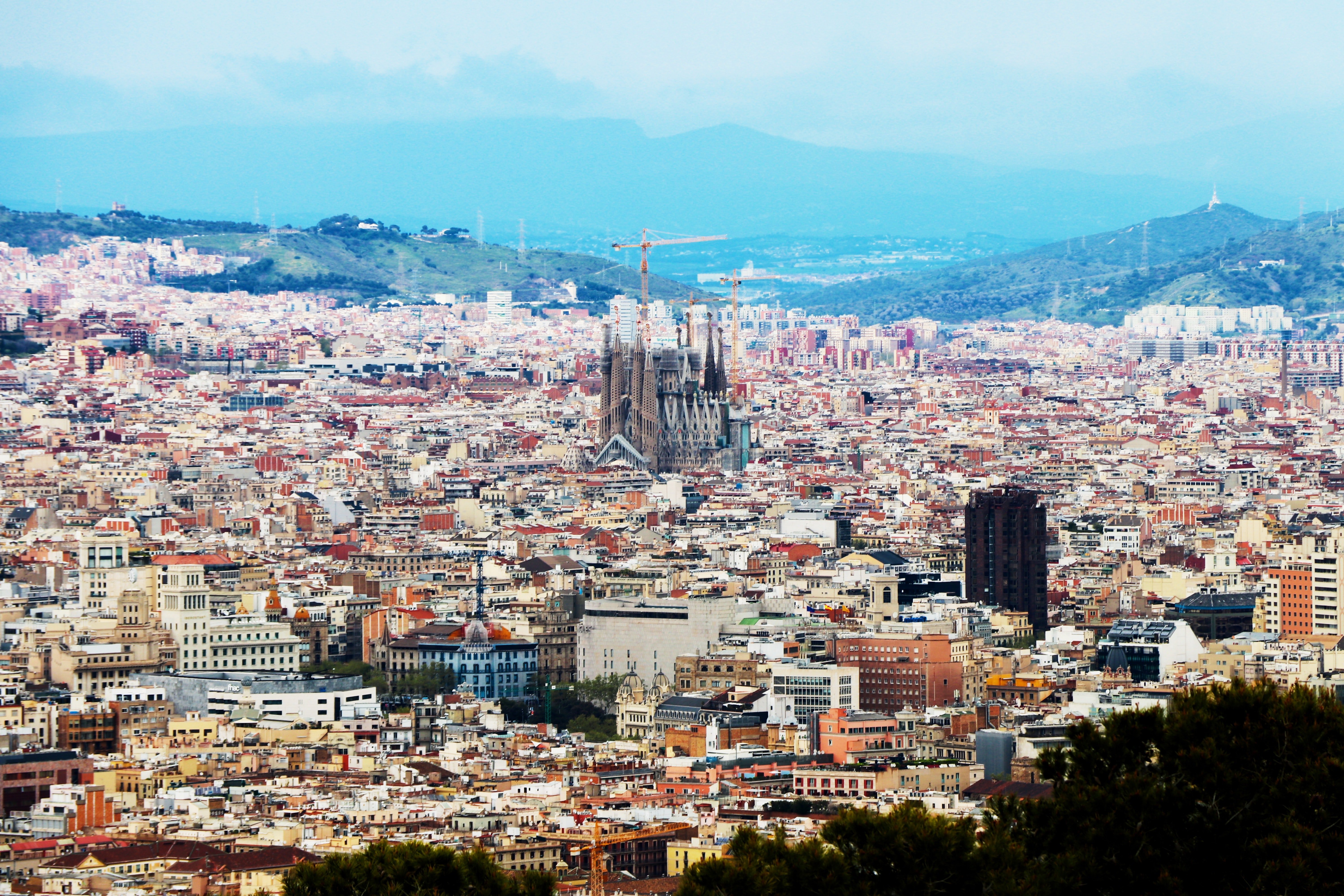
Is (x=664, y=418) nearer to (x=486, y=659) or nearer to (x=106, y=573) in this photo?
(x=106, y=573)

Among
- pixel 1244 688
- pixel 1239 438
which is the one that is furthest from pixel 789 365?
pixel 1244 688

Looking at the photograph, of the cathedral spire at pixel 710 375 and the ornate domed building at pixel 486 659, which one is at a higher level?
the cathedral spire at pixel 710 375

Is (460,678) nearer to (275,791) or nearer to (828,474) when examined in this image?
(275,791)

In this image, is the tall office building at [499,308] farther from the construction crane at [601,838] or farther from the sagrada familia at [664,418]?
the construction crane at [601,838]

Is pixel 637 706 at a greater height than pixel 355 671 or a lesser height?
lesser

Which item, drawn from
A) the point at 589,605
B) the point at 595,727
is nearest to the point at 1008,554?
the point at 589,605

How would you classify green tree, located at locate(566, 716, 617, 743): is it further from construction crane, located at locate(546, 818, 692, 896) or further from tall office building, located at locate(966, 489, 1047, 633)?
tall office building, located at locate(966, 489, 1047, 633)

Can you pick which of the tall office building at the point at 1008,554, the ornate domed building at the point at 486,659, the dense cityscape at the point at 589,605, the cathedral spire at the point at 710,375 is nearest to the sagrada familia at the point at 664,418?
the cathedral spire at the point at 710,375

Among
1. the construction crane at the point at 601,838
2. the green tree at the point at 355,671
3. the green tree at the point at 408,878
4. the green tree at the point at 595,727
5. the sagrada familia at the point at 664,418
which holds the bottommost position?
the green tree at the point at 595,727

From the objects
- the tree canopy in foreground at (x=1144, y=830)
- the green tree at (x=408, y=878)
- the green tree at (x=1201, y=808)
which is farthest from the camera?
the green tree at (x=408, y=878)
